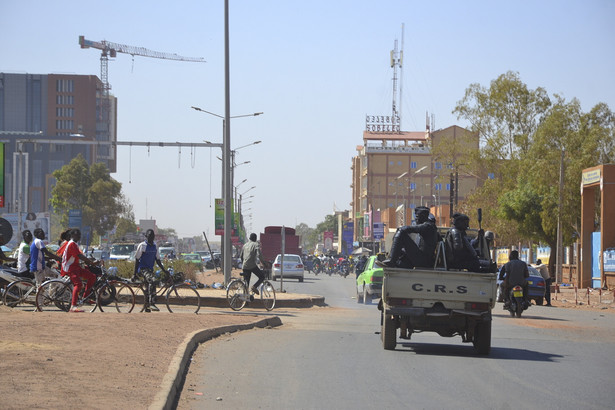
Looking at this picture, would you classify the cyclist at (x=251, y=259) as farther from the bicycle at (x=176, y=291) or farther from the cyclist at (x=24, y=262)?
the cyclist at (x=24, y=262)

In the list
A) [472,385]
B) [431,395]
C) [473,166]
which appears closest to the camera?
[431,395]

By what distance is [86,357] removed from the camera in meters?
10.5

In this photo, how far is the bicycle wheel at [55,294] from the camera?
61.0 ft

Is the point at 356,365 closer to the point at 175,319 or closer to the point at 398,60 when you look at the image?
the point at 175,319

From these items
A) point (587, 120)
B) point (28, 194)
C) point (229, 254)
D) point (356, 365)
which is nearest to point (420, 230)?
point (356, 365)

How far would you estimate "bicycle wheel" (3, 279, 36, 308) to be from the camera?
62.4 feet

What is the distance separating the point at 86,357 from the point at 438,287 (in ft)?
17.8

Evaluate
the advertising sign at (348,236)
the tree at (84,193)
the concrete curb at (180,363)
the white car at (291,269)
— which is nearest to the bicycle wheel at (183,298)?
the concrete curb at (180,363)

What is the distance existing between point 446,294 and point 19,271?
10673 millimetres

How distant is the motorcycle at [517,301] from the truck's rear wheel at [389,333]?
32.3 feet

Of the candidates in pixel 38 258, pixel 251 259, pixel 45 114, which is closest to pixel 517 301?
pixel 251 259

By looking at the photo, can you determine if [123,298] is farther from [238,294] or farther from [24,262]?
[238,294]

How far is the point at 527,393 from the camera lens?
32.3 feet

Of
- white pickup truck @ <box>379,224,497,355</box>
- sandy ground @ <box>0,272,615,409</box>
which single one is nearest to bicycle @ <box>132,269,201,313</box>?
sandy ground @ <box>0,272,615,409</box>
